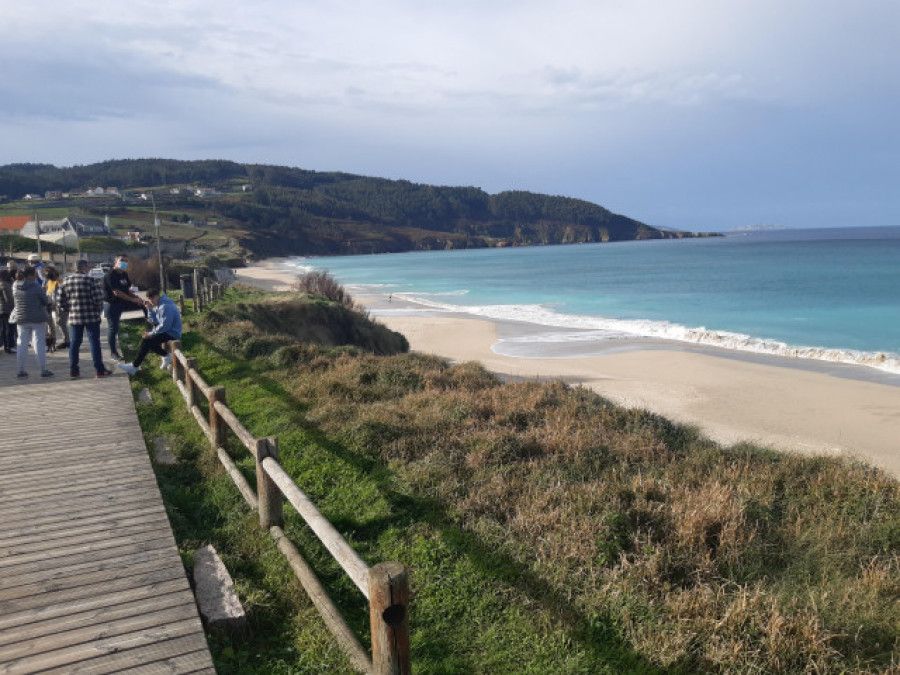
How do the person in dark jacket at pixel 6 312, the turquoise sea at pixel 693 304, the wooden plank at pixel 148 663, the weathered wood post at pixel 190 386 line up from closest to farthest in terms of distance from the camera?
the wooden plank at pixel 148 663 < the weathered wood post at pixel 190 386 < the person in dark jacket at pixel 6 312 < the turquoise sea at pixel 693 304

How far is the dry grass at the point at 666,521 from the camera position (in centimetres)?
379

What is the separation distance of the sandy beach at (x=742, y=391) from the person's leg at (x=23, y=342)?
12563 millimetres

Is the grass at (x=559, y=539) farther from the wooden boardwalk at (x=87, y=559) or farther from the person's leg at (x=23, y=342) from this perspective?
the person's leg at (x=23, y=342)

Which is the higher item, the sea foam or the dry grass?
the dry grass

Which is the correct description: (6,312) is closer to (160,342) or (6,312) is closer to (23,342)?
(23,342)

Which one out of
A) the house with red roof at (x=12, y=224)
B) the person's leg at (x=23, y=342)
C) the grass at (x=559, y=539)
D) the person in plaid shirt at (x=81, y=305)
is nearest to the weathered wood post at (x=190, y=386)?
the grass at (x=559, y=539)

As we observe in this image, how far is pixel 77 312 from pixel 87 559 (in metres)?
6.56

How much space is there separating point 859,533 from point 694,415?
33.9ft

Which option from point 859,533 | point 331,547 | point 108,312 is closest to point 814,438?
point 859,533

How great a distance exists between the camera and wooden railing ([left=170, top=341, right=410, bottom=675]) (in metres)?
3.09

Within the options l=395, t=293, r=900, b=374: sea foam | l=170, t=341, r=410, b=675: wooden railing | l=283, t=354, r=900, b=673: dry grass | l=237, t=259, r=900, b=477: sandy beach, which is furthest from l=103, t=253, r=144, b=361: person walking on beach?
l=395, t=293, r=900, b=374: sea foam

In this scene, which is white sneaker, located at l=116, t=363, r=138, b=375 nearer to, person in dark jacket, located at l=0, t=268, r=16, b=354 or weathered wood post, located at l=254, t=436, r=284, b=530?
person in dark jacket, located at l=0, t=268, r=16, b=354

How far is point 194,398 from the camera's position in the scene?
350 inches

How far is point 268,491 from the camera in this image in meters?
5.35
